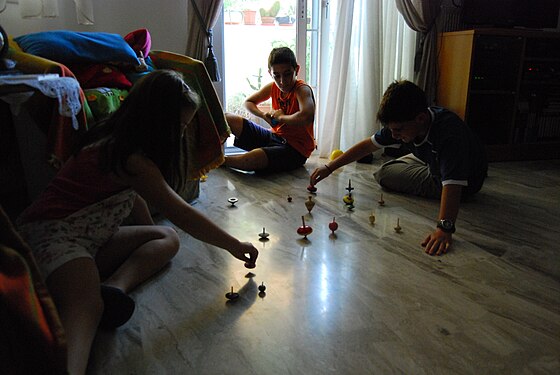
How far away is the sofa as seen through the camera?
139cm

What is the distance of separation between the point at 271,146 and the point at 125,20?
109cm

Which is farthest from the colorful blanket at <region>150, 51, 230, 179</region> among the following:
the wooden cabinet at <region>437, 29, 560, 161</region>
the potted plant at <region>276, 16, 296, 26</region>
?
the wooden cabinet at <region>437, 29, 560, 161</region>

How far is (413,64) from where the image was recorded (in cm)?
323

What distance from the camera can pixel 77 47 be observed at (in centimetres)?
170

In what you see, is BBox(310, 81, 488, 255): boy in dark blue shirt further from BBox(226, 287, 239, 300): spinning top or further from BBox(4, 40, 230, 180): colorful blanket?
BBox(226, 287, 239, 300): spinning top

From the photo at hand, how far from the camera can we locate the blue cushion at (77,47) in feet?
5.40

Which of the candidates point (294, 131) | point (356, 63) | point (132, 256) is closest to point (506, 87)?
point (356, 63)

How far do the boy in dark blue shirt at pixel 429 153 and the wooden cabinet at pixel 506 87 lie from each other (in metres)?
1.06

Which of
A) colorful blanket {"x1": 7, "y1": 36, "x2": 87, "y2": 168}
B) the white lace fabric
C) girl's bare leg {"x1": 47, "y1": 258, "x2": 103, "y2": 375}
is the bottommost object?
girl's bare leg {"x1": 47, "y1": 258, "x2": 103, "y2": 375}

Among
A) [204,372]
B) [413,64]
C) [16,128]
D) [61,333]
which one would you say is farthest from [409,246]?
[413,64]

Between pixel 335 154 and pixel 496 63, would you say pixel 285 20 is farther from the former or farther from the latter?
pixel 496 63

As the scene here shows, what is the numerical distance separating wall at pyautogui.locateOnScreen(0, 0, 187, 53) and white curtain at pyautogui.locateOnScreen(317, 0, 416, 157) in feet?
3.28

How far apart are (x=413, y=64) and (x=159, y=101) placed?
2.57 metres

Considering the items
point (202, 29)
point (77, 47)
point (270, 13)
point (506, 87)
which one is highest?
point (270, 13)
